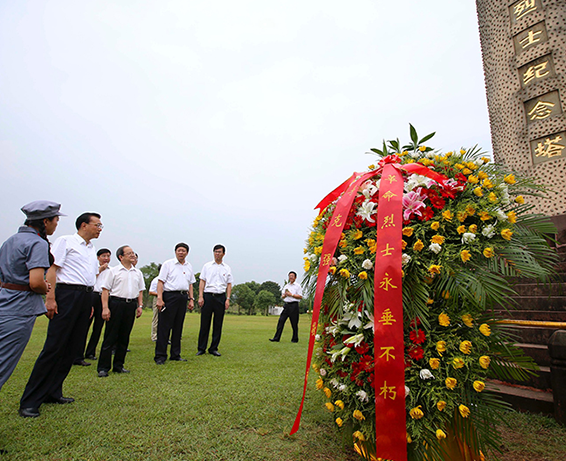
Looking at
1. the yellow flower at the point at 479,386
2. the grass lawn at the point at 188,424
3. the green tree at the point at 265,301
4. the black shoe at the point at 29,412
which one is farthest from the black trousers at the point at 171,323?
the green tree at the point at 265,301

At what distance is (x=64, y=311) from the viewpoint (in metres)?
3.22

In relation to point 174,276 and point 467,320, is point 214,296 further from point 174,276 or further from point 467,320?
point 467,320

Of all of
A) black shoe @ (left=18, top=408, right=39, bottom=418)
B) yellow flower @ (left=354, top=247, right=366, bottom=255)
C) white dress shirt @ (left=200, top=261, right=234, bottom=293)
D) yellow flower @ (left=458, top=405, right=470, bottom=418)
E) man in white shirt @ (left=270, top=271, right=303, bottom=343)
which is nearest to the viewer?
yellow flower @ (left=458, top=405, right=470, bottom=418)

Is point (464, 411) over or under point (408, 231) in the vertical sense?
under

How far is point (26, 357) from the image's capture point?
527 centimetres

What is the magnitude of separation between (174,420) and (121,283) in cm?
239

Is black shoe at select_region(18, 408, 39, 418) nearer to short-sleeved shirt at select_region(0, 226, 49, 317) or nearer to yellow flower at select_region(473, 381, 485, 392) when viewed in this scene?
short-sleeved shirt at select_region(0, 226, 49, 317)

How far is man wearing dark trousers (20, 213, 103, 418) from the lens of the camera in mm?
2857

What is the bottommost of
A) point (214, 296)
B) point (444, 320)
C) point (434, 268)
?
point (444, 320)

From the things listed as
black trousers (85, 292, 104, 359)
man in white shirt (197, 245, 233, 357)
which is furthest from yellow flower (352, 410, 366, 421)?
black trousers (85, 292, 104, 359)

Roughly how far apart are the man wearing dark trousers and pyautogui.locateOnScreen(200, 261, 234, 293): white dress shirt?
2.49 metres

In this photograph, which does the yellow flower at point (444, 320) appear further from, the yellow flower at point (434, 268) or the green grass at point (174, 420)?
the green grass at point (174, 420)

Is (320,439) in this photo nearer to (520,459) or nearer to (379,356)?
(379,356)

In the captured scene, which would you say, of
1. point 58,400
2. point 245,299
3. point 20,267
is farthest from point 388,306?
point 245,299
